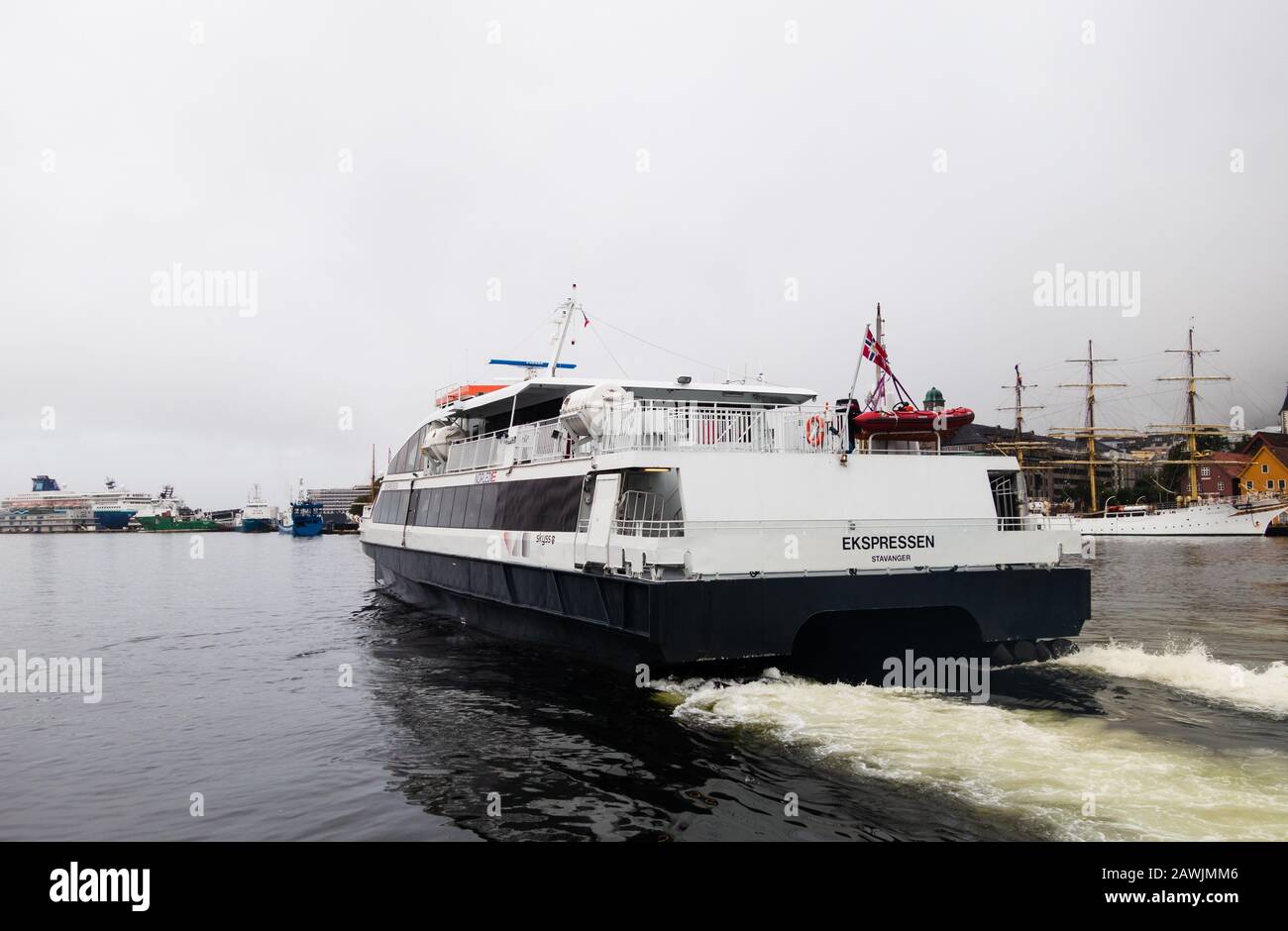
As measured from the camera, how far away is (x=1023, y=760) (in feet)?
28.5

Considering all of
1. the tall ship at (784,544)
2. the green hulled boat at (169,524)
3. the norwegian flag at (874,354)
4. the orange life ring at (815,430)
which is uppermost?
the norwegian flag at (874,354)

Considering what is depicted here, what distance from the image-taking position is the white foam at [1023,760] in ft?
23.3

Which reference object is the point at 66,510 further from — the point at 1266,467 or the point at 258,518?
the point at 1266,467

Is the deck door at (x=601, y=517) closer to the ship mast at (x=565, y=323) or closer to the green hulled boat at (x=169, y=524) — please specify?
the ship mast at (x=565, y=323)

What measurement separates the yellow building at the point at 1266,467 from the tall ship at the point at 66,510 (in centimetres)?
18182

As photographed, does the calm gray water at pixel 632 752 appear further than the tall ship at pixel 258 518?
No

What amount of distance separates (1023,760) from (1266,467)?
10009 cm

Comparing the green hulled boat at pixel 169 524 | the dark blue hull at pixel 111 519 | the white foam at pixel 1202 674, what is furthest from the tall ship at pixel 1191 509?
the dark blue hull at pixel 111 519

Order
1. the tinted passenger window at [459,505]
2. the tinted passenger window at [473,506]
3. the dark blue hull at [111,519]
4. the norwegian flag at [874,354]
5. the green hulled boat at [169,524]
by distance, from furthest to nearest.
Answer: the dark blue hull at [111,519], the green hulled boat at [169,524], the tinted passenger window at [459,505], the tinted passenger window at [473,506], the norwegian flag at [874,354]

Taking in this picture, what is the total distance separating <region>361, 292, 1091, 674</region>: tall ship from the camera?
11.5 meters

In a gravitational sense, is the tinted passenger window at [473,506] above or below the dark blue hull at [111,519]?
above

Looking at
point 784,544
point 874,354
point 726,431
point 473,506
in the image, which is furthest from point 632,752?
point 473,506

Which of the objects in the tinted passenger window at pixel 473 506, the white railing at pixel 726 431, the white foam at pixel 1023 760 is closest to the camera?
the white foam at pixel 1023 760
